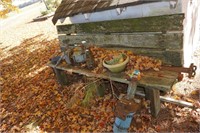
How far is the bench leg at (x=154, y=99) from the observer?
3.80m

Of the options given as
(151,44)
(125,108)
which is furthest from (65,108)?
(151,44)

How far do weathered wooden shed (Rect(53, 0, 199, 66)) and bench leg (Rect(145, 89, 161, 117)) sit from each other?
0.88 meters

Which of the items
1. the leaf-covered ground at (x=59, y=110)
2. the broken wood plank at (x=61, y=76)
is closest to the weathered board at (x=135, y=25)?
the broken wood plank at (x=61, y=76)

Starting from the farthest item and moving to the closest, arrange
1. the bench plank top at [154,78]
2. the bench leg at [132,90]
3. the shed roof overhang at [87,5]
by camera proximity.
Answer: the shed roof overhang at [87,5]
the bench leg at [132,90]
the bench plank top at [154,78]

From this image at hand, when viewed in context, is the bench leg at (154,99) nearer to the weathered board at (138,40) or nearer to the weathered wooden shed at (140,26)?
the weathered wooden shed at (140,26)

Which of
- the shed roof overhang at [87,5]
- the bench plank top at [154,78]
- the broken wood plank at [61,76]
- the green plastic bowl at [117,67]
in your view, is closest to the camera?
the bench plank top at [154,78]

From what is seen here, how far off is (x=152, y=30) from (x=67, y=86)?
308cm

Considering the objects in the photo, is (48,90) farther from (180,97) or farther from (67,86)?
(180,97)

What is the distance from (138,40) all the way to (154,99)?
1.46 m

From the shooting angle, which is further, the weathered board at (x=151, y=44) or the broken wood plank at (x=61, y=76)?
the broken wood plank at (x=61, y=76)

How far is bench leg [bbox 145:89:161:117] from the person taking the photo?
3.80m

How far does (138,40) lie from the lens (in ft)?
14.9

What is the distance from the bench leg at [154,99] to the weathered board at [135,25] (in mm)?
1326

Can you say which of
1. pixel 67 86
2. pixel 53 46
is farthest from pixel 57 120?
pixel 53 46
